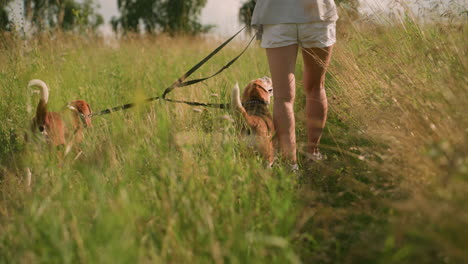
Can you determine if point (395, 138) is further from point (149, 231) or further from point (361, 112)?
point (149, 231)

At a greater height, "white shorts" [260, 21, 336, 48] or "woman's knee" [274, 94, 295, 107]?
"white shorts" [260, 21, 336, 48]

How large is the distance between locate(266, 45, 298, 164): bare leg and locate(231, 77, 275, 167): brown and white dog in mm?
107

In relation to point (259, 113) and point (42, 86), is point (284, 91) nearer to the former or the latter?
point (259, 113)

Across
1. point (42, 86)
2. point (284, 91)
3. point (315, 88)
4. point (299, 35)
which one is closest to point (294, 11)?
point (299, 35)

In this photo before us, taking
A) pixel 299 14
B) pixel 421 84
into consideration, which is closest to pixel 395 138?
pixel 421 84

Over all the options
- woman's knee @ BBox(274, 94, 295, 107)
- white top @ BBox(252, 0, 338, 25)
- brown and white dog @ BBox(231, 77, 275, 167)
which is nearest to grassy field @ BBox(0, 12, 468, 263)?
brown and white dog @ BBox(231, 77, 275, 167)

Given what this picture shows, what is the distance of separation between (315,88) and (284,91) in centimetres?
40

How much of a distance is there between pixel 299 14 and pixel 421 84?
2.92 feet

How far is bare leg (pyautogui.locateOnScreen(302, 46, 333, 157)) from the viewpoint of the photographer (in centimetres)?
301

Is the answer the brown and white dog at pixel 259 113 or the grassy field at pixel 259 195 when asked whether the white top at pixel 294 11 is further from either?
the grassy field at pixel 259 195

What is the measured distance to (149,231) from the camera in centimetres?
176

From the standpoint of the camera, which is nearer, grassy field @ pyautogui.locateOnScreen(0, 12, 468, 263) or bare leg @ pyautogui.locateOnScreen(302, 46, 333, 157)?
grassy field @ pyautogui.locateOnScreen(0, 12, 468, 263)

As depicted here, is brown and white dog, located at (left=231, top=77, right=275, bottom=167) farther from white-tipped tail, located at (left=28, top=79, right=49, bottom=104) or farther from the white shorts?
white-tipped tail, located at (left=28, top=79, right=49, bottom=104)

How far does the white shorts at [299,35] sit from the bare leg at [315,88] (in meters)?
0.09
